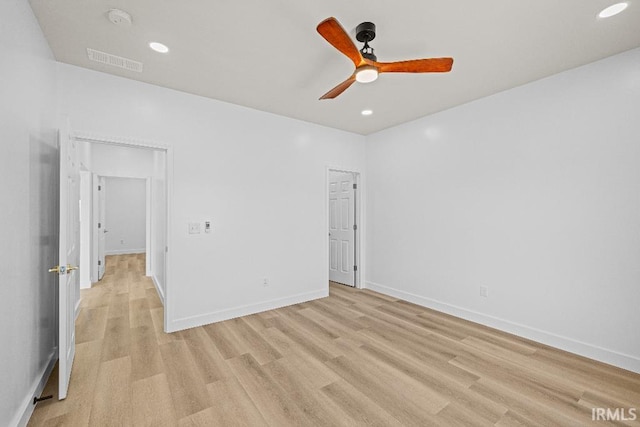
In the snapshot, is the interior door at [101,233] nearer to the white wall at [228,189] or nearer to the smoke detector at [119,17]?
the white wall at [228,189]

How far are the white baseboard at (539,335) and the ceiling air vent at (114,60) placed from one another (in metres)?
4.50

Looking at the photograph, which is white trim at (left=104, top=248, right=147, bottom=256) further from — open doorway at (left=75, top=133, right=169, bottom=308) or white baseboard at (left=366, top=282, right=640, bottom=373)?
white baseboard at (left=366, top=282, right=640, bottom=373)

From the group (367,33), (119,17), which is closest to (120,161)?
(119,17)

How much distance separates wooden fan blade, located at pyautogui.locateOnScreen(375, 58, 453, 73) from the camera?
6.76 ft

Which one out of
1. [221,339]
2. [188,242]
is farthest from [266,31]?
[221,339]

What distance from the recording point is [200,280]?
11.6 feet

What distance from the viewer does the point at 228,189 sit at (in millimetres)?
3742

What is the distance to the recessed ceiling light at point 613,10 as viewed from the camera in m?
1.97

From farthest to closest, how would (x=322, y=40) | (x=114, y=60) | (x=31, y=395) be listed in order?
1. (x=114, y=60)
2. (x=322, y=40)
3. (x=31, y=395)

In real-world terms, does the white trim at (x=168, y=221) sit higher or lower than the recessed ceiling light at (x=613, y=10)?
lower

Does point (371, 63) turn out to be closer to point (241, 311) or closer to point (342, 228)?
point (241, 311)

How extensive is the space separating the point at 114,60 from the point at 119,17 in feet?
2.51

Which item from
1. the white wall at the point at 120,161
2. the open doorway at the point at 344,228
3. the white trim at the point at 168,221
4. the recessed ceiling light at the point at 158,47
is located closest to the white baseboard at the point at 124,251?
the white wall at the point at 120,161

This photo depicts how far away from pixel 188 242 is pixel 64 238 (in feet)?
4.58
